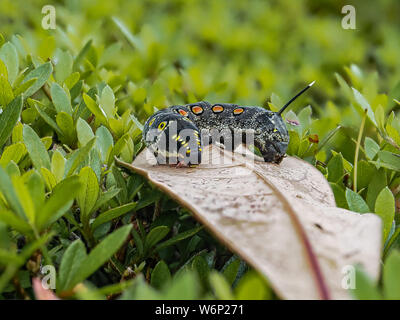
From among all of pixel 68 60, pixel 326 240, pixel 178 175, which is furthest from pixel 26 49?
pixel 326 240

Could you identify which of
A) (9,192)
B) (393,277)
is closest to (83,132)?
(9,192)

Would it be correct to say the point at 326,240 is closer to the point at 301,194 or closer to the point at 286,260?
the point at 286,260

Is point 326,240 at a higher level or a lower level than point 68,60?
lower

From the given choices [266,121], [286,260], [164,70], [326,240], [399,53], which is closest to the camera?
[286,260]

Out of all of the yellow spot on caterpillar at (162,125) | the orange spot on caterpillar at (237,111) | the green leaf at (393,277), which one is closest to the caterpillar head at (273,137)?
the orange spot on caterpillar at (237,111)

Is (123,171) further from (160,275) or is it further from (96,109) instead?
(160,275)

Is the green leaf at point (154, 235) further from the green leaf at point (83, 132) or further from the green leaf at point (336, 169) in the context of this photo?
the green leaf at point (336, 169)

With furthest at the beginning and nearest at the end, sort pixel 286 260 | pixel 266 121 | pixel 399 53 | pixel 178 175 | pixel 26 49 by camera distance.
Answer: pixel 399 53 < pixel 26 49 < pixel 266 121 < pixel 178 175 < pixel 286 260

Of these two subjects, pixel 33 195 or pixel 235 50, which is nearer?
pixel 33 195
